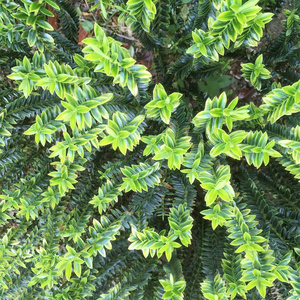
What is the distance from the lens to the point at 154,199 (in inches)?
63.7

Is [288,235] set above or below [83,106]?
below

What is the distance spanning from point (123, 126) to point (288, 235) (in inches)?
42.2

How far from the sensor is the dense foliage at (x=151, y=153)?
3.79 ft

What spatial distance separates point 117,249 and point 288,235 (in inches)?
38.6

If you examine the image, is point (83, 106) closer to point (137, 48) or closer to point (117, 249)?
point (117, 249)

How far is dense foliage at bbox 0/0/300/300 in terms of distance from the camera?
3.79ft

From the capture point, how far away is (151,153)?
1.58m

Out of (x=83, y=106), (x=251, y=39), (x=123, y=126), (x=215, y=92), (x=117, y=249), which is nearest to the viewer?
(x=83, y=106)

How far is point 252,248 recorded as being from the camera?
1.23 m

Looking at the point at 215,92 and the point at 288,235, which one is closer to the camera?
the point at 288,235

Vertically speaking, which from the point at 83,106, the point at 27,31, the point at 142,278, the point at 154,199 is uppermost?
the point at 27,31

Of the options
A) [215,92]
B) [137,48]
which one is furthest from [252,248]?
[137,48]

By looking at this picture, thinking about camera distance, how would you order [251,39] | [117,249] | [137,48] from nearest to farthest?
[251,39] → [117,249] → [137,48]

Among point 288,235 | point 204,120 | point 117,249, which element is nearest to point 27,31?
point 204,120
